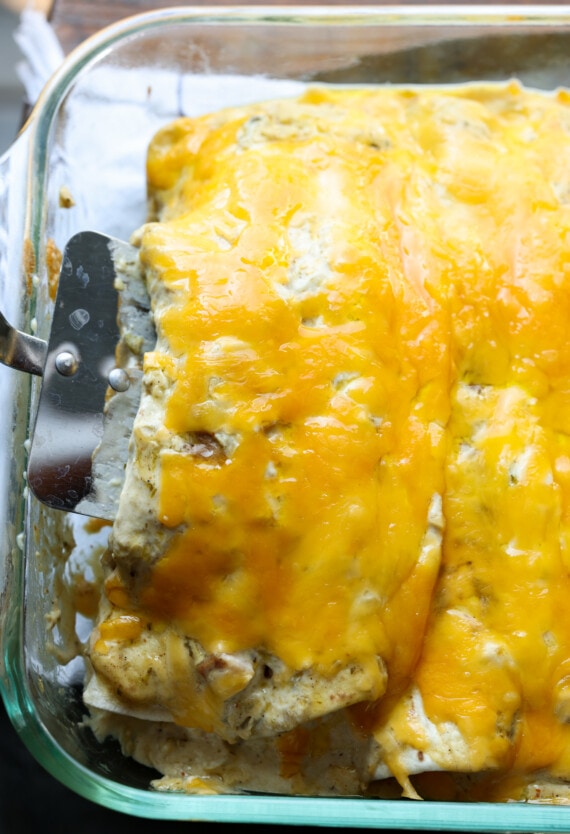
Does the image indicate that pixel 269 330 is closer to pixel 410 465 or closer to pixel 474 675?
pixel 410 465

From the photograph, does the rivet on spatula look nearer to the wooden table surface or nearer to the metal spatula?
the metal spatula

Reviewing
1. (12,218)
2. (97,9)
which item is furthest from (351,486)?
(97,9)

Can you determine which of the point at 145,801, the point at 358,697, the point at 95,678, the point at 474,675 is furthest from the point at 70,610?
the point at 474,675

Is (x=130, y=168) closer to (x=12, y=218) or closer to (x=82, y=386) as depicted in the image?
(x=12, y=218)

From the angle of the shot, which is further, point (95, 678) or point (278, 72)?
point (278, 72)

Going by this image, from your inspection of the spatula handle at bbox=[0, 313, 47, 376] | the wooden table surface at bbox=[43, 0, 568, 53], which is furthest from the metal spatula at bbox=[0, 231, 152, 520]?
the wooden table surface at bbox=[43, 0, 568, 53]
